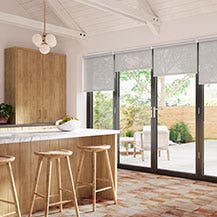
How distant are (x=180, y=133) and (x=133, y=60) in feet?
5.36

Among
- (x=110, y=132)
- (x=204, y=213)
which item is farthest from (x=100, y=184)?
(x=204, y=213)

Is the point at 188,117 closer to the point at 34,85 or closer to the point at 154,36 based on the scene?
the point at 154,36

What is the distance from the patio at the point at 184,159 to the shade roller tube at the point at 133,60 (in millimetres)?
1588

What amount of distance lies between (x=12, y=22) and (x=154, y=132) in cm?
317

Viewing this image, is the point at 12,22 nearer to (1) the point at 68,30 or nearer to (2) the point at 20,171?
(1) the point at 68,30

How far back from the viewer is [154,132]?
20.7 feet

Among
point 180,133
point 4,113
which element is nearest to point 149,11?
point 180,133

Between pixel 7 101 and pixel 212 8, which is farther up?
pixel 212 8

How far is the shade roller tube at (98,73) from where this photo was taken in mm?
6836

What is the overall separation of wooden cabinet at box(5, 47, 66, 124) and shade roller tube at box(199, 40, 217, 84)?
2.96 metres

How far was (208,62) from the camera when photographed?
5.55 meters

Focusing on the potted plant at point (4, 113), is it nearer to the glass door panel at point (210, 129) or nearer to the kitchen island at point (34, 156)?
the kitchen island at point (34, 156)

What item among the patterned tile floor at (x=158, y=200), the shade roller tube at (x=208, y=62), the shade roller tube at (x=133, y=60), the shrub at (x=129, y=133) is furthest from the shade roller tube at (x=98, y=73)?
the patterned tile floor at (x=158, y=200)

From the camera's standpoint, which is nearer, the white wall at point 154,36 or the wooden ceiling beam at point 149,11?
the white wall at point 154,36
